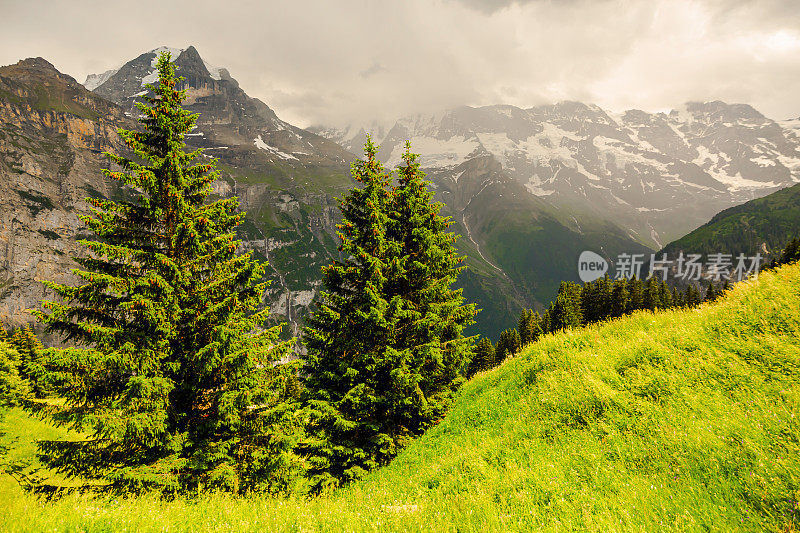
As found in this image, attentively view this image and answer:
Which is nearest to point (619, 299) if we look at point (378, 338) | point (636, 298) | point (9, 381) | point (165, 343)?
point (636, 298)

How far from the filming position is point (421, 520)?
594 cm

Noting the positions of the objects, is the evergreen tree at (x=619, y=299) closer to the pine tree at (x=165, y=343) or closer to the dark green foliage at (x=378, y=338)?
the dark green foliage at (x=378, y=338)

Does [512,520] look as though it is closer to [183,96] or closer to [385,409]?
[385,409]

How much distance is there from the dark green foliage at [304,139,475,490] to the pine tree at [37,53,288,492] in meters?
2.33

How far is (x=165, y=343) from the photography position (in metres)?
11.0

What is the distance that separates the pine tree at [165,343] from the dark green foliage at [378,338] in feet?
7.63

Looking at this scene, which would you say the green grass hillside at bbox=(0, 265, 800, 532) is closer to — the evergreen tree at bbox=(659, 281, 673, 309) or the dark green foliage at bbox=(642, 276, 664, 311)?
the dark green foliage at bbox=(642, 276, 664, 311)

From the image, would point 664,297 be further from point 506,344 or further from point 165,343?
point 165,343

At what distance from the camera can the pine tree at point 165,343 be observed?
34.0ft

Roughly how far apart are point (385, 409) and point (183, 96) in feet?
51.7

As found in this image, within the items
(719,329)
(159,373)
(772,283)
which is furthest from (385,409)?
(772,283)

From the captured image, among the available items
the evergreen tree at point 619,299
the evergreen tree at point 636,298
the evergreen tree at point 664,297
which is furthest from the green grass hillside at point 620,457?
the evergreen tree at point 664,297

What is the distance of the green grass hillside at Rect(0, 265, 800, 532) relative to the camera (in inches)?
195

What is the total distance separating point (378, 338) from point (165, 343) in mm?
7685
